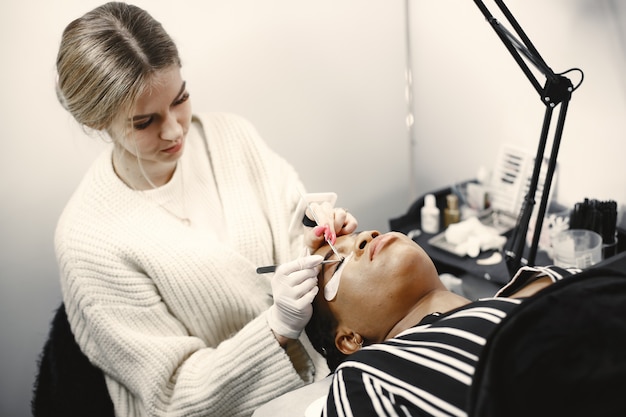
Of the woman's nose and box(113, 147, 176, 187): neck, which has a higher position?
box(113, 147, 176, 187): neck

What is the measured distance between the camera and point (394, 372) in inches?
32.9

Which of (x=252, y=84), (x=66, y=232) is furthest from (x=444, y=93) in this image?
(x=66, y=232)

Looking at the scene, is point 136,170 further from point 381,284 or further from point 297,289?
point 381,284

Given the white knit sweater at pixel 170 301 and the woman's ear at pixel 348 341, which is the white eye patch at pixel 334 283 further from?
the white knit sweater at pixel 170 301

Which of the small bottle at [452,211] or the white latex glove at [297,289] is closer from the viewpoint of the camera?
the white latex glove at [297,289]

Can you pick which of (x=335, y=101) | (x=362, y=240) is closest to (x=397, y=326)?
(x=362, y=240)

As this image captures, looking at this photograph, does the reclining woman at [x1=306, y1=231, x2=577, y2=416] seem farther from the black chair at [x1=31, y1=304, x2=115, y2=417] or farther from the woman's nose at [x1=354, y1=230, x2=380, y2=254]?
the black chair at [x1=31, y1=304, x2=115, y2=417]

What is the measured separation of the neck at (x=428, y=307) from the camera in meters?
1.02

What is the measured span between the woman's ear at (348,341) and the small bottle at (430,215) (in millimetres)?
921

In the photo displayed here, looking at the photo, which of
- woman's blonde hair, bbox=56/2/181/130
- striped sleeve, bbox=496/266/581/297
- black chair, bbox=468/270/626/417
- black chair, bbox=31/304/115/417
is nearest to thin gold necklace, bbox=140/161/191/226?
woman's blonde hair, bbox=56/2/181/130

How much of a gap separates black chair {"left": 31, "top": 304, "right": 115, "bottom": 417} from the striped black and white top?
0.69 meters

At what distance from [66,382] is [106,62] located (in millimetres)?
751

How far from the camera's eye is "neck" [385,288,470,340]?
1022 millimetres

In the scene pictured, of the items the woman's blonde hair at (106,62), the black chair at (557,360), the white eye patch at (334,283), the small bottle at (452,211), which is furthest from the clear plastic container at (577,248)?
the woman's blonde hair at (106,62)
